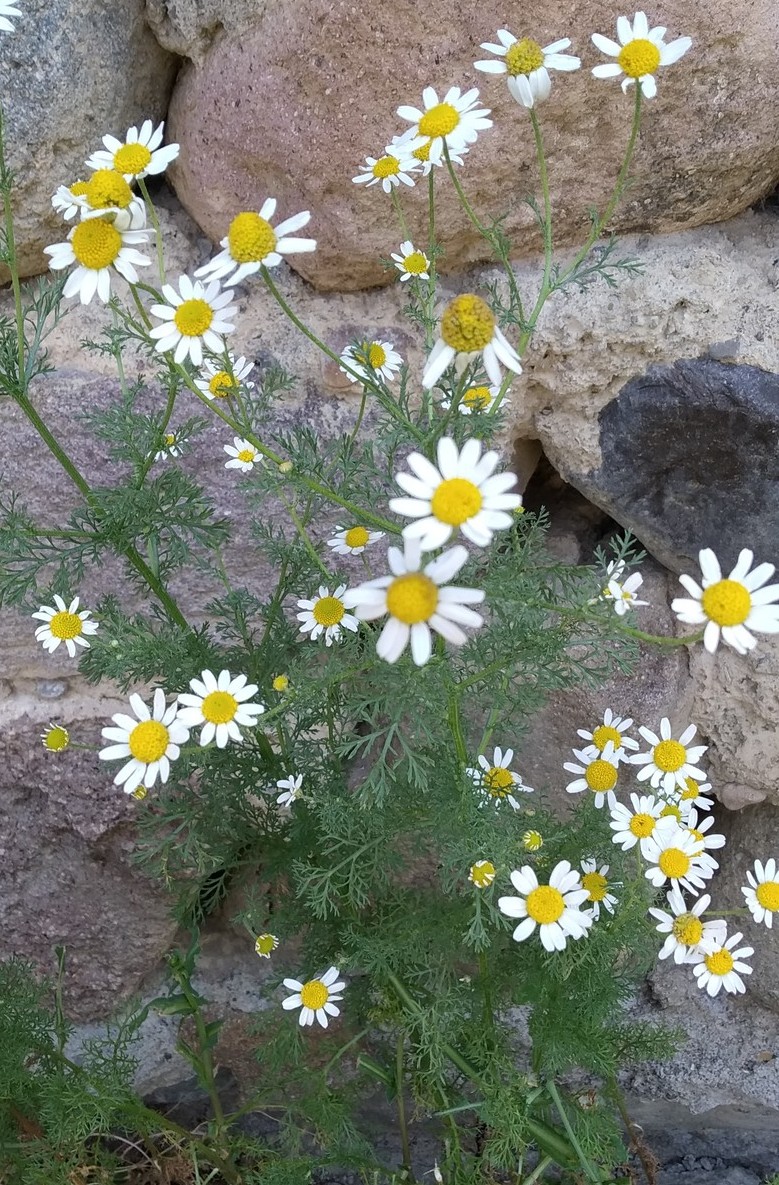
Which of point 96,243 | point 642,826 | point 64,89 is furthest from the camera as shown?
point 64,89

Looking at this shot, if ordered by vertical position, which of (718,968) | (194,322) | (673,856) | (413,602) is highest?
(194,322)

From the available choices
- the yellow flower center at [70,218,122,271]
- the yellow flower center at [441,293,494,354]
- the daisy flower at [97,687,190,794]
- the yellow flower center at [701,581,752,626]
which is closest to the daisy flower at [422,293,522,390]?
the yellow flower center at [441,293,494,354]

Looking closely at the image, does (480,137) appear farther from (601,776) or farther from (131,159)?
(601,776)

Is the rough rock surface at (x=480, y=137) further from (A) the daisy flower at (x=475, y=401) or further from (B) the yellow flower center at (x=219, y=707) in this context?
(B) the yellow flower center at (x=219, y=707)

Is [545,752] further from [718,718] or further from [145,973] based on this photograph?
[145,973]

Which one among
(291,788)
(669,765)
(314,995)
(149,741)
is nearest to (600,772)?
(669,765)

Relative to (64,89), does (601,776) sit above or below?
below

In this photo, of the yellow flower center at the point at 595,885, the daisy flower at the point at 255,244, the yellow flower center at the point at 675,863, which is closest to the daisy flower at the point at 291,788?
the yellow flower center at the point at 595,885
